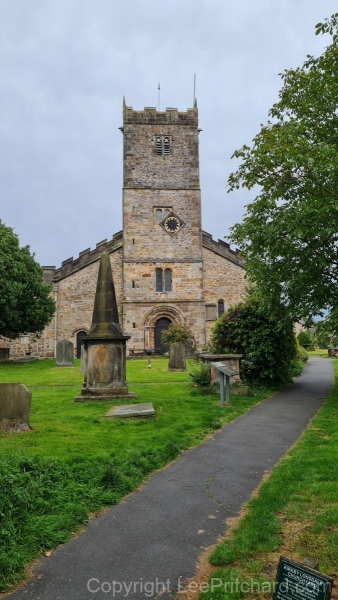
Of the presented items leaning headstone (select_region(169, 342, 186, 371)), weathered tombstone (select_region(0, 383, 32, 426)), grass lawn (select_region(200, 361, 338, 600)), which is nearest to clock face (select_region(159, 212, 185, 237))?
leaning headstone (select_region(169, 342, 186, 371))

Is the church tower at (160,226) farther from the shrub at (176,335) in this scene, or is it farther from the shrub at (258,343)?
the shrub at (258,343)

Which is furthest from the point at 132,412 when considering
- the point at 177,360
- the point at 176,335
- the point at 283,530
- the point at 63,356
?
the point at 176,335

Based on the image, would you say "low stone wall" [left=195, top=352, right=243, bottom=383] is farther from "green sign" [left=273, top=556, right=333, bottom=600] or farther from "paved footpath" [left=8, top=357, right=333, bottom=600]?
"green sign" [left=273, top=556, right=333, bottom=600]

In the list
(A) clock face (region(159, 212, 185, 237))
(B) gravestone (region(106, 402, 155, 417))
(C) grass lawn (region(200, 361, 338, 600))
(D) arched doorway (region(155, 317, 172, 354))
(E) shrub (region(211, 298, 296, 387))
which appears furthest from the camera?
(A) clock face (region(159, 212, 185, 237))

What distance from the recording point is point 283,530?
4.07 meters

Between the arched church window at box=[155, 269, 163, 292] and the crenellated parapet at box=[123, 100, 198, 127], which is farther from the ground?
the crenellated parapet at box=[123, 100, 198, 127]

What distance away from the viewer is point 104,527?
4293 mm

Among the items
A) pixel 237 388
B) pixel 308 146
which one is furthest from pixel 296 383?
pixel 308 146

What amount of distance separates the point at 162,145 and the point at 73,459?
1198 inches

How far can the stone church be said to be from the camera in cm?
3089

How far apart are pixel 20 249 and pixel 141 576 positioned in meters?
26.5

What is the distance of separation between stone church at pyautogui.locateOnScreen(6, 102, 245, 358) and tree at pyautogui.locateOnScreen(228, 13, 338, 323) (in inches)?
733

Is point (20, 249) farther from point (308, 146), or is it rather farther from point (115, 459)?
point (115, 459)

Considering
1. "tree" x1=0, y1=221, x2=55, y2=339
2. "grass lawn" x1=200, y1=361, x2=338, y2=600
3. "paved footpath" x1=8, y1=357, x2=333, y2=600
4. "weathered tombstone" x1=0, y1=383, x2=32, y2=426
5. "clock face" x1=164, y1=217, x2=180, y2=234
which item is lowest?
"paved footpath" x1=8, y1=357, x2=333, y2=600
